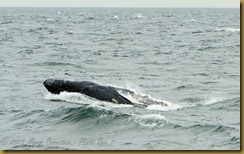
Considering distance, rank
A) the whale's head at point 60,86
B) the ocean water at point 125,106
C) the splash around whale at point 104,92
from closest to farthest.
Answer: the ocean water at point 125,106, the splash around whale at point 104,92, the whale's head at point 60,86

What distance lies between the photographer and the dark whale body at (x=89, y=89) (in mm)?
20156

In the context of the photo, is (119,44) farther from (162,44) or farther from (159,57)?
(159,57)

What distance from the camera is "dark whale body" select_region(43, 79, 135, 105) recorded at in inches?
794

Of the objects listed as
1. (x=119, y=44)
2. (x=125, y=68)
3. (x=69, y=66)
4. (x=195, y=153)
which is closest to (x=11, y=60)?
(x=69, y=66)

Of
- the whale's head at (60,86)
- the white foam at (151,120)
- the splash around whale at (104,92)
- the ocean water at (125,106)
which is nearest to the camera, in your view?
the ocean water at (125,106)

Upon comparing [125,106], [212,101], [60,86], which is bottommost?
[212,101]

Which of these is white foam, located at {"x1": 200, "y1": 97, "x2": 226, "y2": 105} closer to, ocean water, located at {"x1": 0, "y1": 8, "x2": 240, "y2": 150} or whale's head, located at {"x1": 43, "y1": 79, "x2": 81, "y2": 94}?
ocean water, located at {"x1": 0, "y1": 8, "x2": 240, "y2": 150}

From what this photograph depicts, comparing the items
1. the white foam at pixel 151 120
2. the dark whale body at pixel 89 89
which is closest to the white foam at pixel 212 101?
the dark whale body at pixel 89 89

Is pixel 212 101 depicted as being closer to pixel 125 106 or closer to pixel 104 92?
pixel 125 106

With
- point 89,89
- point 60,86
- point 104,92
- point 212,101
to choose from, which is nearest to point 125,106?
point 104,92

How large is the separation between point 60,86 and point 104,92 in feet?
Answer: 6.80

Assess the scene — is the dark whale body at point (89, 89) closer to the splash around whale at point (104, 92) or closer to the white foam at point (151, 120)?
the splash around whale at point (104, 92)

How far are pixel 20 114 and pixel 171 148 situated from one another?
6972mm

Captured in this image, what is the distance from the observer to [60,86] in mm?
21453
